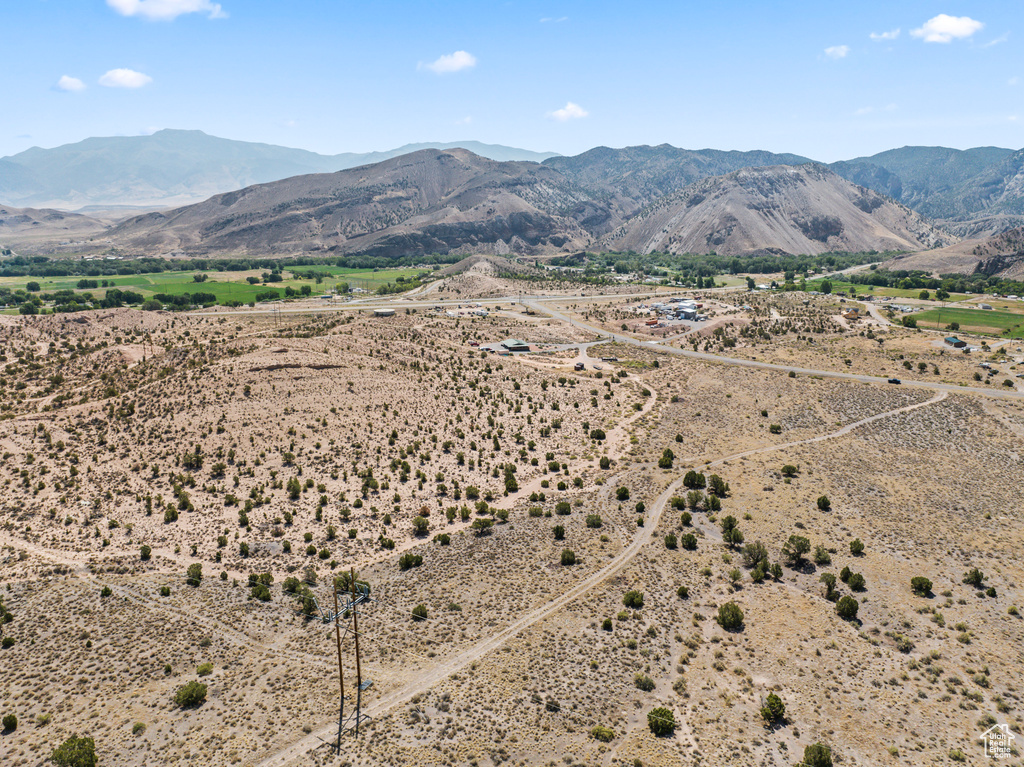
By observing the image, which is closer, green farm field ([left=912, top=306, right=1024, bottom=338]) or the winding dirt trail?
the winding dirt trail

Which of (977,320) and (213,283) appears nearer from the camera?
(977,320)

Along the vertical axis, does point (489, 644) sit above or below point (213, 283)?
below

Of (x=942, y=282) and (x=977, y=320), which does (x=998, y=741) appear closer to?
(x=977, y=320)

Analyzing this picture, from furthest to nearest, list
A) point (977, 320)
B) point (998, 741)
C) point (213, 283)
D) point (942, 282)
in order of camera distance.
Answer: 1. point (942, 282)
2. point (213, 283)
3. point (977, 320)
4. point (998, 741)

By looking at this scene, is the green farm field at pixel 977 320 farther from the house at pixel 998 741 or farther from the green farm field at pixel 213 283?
the green farm field at pixel 213 283

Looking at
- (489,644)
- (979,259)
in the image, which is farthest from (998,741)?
(979,259)

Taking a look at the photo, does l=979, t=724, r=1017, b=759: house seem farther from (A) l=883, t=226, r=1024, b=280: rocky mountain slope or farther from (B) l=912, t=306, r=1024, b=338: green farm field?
(A) l=883, t=226, r=1024, b=280: rocky mountain slope

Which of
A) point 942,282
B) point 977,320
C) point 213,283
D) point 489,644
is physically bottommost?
point 489,644

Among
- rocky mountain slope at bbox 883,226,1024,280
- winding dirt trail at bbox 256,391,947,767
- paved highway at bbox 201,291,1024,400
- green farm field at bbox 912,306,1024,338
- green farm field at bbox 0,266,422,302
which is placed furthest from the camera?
rocky mountain slope at bbox 883,226,1024,280

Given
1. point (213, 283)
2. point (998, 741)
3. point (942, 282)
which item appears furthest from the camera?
point (942, 282)

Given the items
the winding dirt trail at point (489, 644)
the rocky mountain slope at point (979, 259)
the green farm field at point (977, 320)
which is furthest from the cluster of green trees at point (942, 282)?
the winding dirt trail at point (489, 644)

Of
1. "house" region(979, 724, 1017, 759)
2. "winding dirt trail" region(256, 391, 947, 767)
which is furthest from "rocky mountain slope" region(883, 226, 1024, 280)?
"house" region(979, 724, 1017, 759)

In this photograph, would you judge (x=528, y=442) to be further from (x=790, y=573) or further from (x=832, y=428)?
(x=832, y=428)
